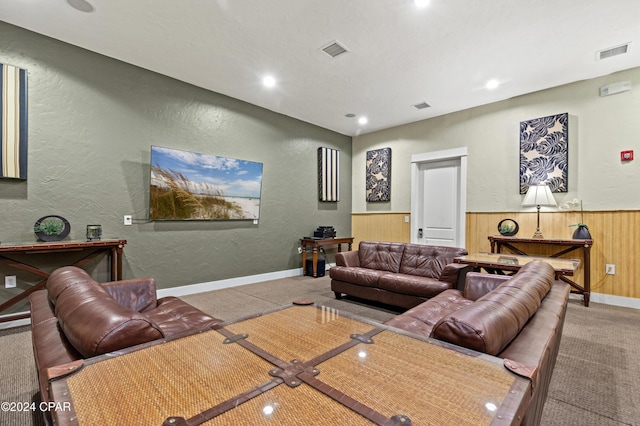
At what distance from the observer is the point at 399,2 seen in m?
2.74

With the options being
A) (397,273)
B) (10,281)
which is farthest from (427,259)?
(10,281)

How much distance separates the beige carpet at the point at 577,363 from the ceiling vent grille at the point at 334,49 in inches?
124

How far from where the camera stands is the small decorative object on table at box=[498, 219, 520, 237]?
15.3 ft

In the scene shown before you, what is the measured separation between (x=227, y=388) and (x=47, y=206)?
12.3 ft

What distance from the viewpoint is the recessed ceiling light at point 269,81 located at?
4.22 m

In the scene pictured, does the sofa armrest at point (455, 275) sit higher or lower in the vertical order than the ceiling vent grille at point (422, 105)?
lower

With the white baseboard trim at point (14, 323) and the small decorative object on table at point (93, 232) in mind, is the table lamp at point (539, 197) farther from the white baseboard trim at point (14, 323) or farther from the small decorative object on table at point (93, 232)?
the white baseboard trim at point (14, 323)

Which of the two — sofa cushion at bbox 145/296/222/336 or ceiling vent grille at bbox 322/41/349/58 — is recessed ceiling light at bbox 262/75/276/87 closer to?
ceiling vent grille at bbox 322/41/349/58

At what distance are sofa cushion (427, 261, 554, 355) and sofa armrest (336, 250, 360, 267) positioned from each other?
2.93 m

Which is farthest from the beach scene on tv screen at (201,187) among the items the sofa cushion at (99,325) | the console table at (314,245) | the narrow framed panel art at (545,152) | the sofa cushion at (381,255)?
the narrow framed panel art at (545,152)

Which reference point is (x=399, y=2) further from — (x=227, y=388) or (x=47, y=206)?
(x=47, y=206)

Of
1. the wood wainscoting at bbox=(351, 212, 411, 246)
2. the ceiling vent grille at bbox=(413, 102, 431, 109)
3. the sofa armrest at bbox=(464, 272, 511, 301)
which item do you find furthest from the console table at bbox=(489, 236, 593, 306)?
the ceiling vent grille at bbox=(413, 102, 431, 109)

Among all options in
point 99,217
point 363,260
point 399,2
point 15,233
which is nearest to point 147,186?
point 99,217

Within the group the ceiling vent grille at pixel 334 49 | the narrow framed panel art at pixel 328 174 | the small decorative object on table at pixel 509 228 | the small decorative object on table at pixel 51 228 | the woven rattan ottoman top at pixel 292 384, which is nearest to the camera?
the woven rattan ottoman top at pixel 292 384
